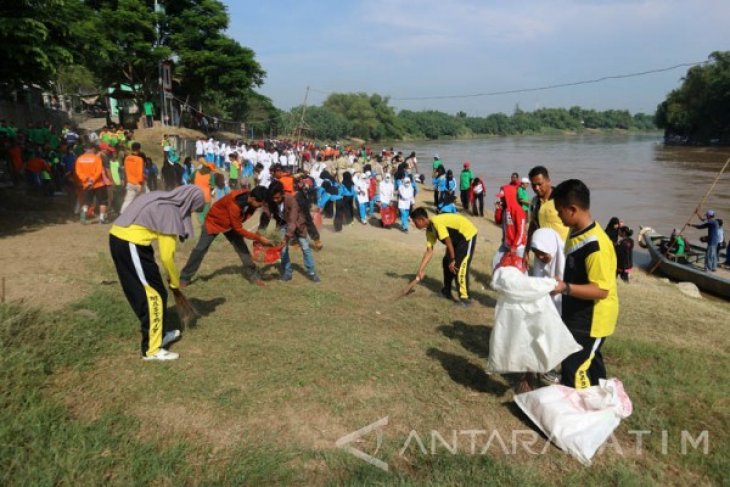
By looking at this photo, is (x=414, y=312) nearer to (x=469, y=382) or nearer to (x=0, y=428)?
(x=469, y=382)

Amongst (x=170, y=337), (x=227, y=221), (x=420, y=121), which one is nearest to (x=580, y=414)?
(x=170, y=337)

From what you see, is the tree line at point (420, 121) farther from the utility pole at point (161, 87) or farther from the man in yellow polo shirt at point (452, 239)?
the man in yellow polo shirt at point (452, 239)

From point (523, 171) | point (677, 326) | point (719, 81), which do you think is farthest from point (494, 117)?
point (677, 326)

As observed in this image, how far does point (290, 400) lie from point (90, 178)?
774 cm

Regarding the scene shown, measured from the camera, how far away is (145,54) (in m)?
26.3

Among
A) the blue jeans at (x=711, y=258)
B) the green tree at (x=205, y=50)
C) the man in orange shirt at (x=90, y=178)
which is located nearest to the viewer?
the man in orange shirt at (x=90, y=178)

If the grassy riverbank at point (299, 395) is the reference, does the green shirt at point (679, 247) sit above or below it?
below

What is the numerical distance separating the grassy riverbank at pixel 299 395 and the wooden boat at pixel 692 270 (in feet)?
17.9

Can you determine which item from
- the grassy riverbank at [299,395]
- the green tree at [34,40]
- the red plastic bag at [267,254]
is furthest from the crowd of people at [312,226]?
the green tree at [34,40]

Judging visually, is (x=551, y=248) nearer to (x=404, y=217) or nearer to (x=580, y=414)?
(x=580, y=414)

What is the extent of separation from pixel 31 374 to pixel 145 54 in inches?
1058

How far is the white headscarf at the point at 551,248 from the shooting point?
3.59 meters

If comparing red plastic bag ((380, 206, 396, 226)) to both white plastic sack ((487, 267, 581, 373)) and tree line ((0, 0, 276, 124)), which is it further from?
tree line ((0, 0, 276, 124))

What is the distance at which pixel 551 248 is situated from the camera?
11.9 feet
